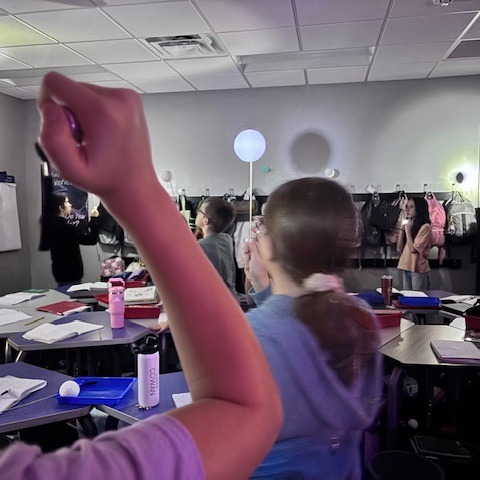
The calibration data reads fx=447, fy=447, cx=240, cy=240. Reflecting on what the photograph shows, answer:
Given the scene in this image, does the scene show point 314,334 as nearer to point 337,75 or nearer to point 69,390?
point 69,390

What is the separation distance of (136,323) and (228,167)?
353cm

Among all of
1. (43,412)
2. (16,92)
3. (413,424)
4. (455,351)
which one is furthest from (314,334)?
(16,92)

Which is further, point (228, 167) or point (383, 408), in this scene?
point (228, 167)

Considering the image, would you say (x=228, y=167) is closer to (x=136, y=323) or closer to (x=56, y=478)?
(x=136, y=323)

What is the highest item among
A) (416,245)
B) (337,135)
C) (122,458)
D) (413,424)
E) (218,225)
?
(337,135)

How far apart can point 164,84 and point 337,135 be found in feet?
7.70

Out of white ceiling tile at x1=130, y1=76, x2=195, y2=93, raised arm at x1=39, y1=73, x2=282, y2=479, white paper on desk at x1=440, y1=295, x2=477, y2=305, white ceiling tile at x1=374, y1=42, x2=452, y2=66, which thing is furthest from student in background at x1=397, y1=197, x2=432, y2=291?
raised arm at x1=39, y1=73, x2=282, y2=479

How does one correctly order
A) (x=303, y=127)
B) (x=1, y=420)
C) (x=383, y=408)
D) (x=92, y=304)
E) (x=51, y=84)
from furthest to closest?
(x=303, y=127) → (x=92, y=304) → (x=383, y=408) → (x=1, y=420) → (x=51, y=84)

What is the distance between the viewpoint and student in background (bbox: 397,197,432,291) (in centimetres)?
531

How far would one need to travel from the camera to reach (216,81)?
18.6 feet

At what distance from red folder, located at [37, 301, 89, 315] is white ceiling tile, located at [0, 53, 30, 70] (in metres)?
2.77

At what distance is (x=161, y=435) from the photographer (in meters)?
0.28

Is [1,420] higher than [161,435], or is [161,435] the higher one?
Result: [161,435]

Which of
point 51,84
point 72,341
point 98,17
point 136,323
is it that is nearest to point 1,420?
point 72,341
